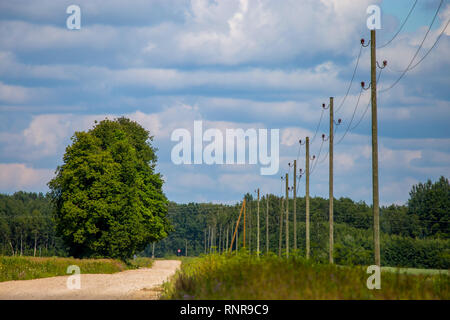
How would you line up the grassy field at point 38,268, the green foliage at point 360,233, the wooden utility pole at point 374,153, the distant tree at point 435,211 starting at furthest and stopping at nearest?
the distant tree at point 435,211 → the green foliage at point 360,233 → the grassy field at point 38,268 → the wooden utility pole at point 374,153

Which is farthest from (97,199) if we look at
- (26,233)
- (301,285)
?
(26,233)

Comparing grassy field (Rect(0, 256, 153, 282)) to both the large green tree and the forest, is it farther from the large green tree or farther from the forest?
A: the forest

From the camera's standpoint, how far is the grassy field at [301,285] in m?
13.0

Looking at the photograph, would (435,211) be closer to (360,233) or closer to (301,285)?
(360,233)

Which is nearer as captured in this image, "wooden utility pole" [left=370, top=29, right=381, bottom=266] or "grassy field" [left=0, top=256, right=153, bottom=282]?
"wooden utility pole" [left=370, top=29, right=381, bottom=266]

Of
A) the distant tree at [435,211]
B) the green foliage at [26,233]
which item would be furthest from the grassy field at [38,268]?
the green foliage at [26,233]

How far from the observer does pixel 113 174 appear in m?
56.4

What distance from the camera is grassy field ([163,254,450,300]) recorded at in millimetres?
A: 13016

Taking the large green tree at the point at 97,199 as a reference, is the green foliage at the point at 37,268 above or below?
below

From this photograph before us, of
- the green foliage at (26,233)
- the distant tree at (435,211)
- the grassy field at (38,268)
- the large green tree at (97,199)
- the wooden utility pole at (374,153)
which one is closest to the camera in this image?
the wooden utility pole at (374,153)

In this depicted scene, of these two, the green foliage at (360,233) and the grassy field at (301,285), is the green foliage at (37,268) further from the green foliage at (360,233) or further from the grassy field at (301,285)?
the grassy field at (301,285)

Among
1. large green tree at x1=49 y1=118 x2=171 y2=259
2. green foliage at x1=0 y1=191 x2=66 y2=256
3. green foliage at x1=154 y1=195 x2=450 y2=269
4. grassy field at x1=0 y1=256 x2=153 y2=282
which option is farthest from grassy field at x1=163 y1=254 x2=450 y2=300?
green foliage at x1=0 y1=191 x2=66 y2=256

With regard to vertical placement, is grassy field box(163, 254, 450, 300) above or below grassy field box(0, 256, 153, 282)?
above

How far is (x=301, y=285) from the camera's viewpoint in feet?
45.4
